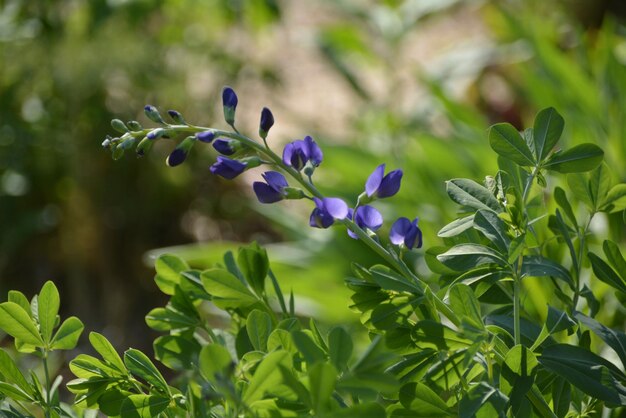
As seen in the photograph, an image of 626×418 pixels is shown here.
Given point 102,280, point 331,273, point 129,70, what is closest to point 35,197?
point 102,280

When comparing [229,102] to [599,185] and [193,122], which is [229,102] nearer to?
[599,185]

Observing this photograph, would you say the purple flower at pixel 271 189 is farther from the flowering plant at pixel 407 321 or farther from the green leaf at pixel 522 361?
the green leaf at pixel 522 361

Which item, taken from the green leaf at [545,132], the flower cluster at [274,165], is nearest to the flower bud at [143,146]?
the flower cluster at [274,165]

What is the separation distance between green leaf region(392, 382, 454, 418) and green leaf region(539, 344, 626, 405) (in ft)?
0.19

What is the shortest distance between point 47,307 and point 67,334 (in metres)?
0.02

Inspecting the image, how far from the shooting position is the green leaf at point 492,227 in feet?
1.52

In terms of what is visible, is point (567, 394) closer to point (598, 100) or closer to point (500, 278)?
point (500, 278)

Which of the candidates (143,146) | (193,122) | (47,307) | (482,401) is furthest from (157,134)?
(193,122)

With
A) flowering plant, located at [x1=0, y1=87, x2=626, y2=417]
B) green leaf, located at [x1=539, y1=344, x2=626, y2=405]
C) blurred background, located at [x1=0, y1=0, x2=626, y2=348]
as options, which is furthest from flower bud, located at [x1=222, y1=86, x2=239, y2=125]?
blurred background, located at [x1=0, y1=0, x2=626, y2=348]

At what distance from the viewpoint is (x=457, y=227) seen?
475 mm

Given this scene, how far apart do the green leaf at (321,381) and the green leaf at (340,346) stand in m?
0.03

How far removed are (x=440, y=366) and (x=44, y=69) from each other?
1878mm

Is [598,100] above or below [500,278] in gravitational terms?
below

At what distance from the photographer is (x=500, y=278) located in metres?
0.50
